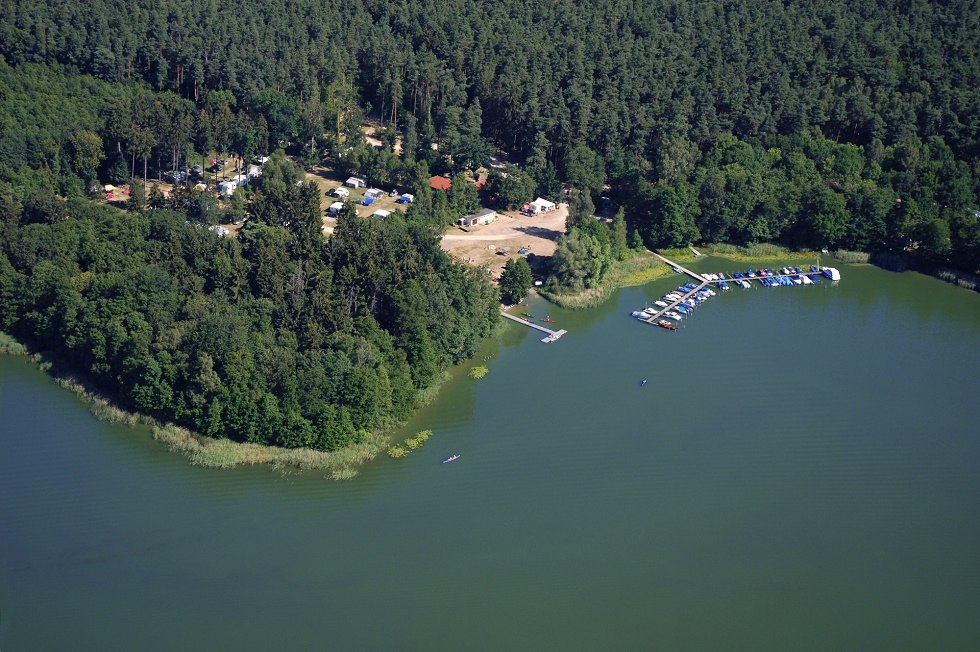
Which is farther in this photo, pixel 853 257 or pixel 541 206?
pixel 541 206

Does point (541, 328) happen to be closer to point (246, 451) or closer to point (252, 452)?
point (252, 452)

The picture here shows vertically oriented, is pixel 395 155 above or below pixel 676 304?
above

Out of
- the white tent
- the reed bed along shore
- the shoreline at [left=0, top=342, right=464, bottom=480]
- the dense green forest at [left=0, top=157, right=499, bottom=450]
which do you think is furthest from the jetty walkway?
the reed bed along shore

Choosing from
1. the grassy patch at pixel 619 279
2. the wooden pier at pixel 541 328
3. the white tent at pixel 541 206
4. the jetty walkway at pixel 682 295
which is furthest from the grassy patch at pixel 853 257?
the wooden pier at pixel 541 328

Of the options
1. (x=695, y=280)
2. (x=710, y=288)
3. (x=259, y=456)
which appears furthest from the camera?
(x=695, y=280)

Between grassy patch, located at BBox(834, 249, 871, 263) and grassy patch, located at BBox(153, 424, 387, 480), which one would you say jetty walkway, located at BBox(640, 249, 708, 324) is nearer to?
grassy patch, located at BBox(834, 249, 871, 263)

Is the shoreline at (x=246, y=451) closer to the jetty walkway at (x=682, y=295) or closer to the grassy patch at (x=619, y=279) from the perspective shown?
the grassy patch at (x=619, y=279)

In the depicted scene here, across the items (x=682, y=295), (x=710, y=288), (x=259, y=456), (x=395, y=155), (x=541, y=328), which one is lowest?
(x=259, y=456)

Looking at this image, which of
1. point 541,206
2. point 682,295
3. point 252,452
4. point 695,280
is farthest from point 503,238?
point 252,452
